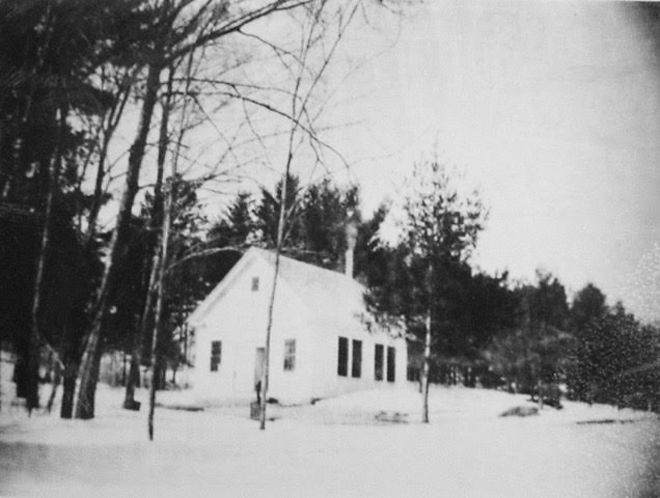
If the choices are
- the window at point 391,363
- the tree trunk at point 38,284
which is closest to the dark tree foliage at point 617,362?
the window at point 391,363

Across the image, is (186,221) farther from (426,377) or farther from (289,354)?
(426,377)

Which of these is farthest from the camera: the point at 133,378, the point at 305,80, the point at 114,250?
the point at 305,80

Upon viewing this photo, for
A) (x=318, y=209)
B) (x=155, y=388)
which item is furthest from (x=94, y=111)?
(x=155, y=388)

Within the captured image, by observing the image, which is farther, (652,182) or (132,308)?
(652,182)

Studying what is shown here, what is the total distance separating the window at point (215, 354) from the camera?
1820mm

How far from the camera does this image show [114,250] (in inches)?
72.9

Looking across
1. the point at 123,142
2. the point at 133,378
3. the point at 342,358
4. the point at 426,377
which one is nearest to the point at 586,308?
the point at 426,377

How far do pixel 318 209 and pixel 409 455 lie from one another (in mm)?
878

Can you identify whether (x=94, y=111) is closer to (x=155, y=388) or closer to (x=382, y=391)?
(x=155, y=388)

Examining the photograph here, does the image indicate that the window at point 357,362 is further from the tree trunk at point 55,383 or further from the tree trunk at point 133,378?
the tree trunk at point 55,383

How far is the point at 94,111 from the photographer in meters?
1.91

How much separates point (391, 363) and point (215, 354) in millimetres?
598

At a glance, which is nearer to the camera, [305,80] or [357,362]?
[357,362]

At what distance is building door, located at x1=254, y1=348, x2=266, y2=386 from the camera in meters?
1.81
